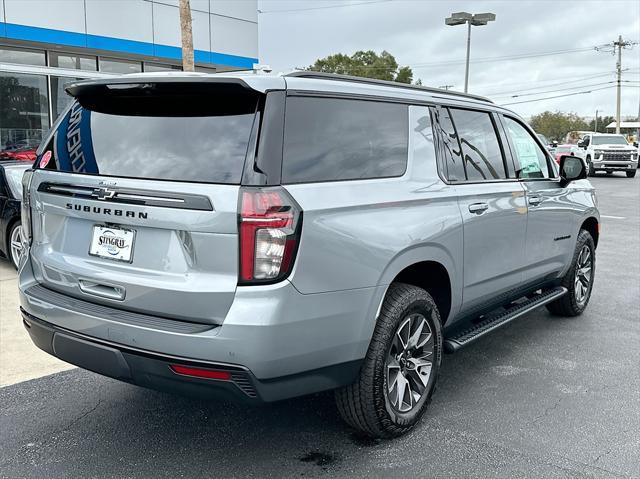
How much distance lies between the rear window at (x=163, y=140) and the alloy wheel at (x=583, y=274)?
13.1 feet

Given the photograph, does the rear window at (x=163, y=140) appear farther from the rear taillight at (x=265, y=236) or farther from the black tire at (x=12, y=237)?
the black tire at (x=12, y=237)

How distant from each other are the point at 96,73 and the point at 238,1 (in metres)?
4.73

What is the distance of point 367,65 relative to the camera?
6862 cm

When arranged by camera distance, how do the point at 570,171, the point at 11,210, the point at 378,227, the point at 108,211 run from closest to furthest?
the point at 108,211 < the point at 378,227 < the point at 570,171 < the point at 11,210

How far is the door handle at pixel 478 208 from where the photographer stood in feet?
12.7

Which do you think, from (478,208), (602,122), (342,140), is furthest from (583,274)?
(602,122)

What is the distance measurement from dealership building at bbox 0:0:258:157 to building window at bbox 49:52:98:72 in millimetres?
16

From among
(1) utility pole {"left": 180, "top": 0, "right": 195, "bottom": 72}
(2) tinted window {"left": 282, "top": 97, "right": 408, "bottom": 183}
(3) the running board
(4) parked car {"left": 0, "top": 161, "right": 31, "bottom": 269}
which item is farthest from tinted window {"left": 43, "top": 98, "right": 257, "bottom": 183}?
(1) utility pole {"left": 180, "top": 0, "right": 195, "bottom": 72}

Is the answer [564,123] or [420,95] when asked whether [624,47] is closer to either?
[564,123]

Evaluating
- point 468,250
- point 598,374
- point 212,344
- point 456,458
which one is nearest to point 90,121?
point 212,344

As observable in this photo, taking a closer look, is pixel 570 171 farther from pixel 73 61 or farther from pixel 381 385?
pixel 73 61

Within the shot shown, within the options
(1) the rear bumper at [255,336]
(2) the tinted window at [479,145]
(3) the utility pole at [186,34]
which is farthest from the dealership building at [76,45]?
(1) the rear bumper at [255,336]

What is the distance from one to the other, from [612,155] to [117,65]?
22199 mm

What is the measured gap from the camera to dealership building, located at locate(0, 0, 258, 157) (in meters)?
13.8
